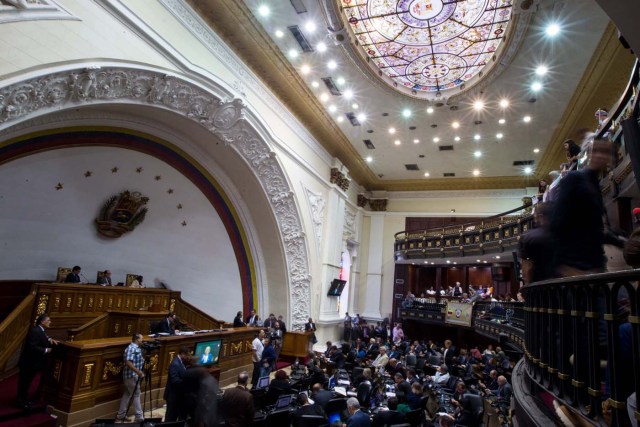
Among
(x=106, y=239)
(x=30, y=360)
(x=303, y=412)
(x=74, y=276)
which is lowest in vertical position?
(x=303, y=412)

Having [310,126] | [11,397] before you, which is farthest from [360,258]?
[11,397]

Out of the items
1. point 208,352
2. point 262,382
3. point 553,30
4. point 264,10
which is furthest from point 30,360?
point 553,30

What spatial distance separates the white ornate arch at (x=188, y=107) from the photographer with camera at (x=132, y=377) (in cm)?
365

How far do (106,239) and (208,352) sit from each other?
4.65 m

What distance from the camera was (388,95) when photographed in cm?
1209

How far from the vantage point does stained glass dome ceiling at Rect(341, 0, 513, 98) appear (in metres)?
9.02

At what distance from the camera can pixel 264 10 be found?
9062 mm

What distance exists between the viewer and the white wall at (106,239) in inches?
333

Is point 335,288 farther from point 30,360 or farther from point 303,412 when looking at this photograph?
point 30,360

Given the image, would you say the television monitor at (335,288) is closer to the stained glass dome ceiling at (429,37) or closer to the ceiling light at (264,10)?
the stained glass dome ceiling at (429,37)

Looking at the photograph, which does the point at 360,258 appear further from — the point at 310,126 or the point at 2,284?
the point at 2,284

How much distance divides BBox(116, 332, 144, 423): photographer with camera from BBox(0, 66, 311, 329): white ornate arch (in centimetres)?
365

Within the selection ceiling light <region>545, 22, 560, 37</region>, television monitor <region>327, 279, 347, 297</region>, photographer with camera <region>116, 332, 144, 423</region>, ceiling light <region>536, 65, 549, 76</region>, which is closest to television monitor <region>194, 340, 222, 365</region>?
photographer with camera <region>116, 332, 144, 423</region>

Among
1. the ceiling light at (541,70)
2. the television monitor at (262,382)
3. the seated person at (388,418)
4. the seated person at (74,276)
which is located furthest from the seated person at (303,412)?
the ceiling light at (541,70)
